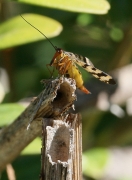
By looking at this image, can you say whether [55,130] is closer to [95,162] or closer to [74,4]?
[74,4]

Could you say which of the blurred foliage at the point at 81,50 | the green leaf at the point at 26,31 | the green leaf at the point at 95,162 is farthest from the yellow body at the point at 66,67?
the green leaf at the point at 95,162

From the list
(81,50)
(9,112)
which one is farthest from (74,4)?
(81,50)

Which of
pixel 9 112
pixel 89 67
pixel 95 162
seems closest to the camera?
pixel 89 67

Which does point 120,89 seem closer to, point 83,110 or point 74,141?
point 83,110

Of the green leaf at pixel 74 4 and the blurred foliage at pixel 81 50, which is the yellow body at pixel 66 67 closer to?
the green leaf at pixel 74 4

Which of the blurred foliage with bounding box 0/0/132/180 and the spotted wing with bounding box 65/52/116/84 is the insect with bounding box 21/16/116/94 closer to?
the spotted wing with bounding box 65/52/116/84

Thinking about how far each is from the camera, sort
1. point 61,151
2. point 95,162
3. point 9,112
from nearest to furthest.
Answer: point 61,151 → point 9,112 → point 95,162

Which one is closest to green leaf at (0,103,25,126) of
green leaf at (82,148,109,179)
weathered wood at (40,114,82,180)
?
weathered wood at (40,114,82,180)
